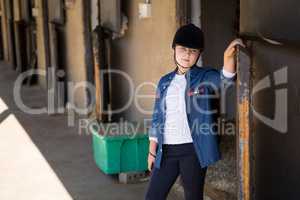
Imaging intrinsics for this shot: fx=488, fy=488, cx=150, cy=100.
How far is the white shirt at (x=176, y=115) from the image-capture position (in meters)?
2.69

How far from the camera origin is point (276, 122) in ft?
8.52

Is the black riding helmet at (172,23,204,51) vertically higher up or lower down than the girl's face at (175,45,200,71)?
higher up

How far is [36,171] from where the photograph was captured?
4848 millimetres

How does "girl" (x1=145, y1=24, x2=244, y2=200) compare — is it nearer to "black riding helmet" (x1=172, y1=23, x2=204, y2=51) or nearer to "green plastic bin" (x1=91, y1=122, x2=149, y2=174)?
"black riding helmet" (x1=172, y1=23, x2=204, y2=51)

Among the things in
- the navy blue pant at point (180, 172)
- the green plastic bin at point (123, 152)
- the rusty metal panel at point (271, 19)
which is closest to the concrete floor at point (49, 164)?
the green plastic bin at point (123, 152)

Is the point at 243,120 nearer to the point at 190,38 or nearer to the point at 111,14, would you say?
the point at 190,38

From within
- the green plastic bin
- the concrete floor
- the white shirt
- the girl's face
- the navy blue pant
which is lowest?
the concrete floor

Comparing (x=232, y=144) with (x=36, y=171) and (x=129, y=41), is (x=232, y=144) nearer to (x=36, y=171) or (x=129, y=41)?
(x=129, y=41)

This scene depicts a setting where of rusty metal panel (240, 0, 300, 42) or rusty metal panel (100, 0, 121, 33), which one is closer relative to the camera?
rusty metal panel (240, 0, 300, 42)

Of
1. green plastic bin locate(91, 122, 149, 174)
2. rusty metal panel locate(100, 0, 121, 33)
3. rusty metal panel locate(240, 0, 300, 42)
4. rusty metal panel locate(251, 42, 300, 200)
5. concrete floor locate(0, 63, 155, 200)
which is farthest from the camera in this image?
rusty metal panel locate(100, 0, 121, 33)

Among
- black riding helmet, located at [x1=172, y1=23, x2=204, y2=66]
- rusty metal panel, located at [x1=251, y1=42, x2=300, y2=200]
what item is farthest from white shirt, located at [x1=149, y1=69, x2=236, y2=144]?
rusty metal panel, located at [x1=251, y1=42, x2=300, y2=200]

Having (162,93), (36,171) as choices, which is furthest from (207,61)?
(162,93)

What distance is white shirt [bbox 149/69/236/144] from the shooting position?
269 centimetres

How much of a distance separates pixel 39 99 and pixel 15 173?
4.29 meters
